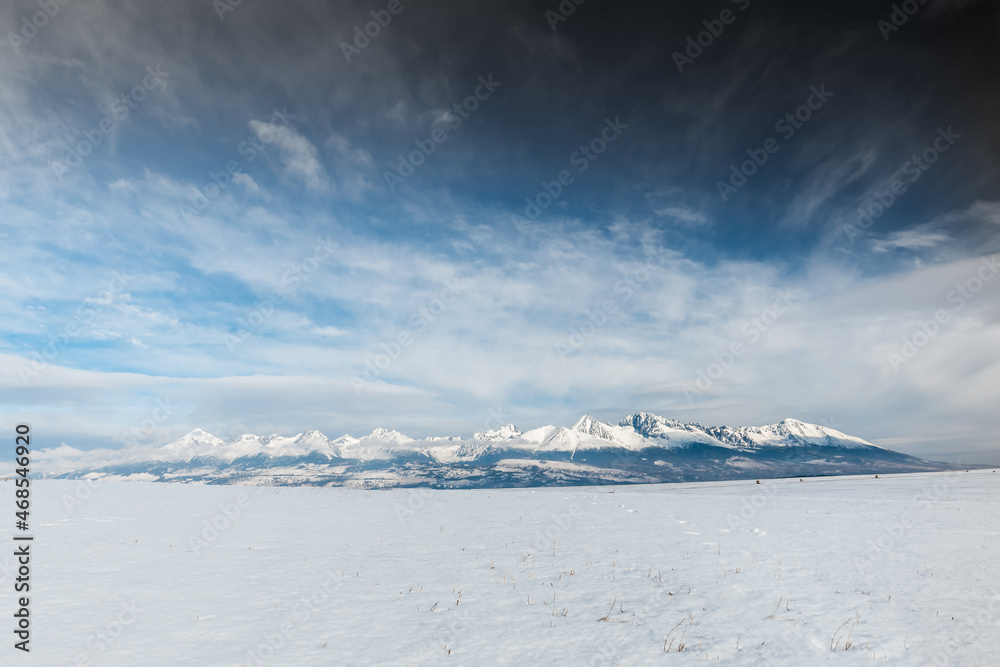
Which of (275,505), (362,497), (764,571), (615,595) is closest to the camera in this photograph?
(615,595)

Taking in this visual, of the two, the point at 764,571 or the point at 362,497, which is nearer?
the point at 764,571

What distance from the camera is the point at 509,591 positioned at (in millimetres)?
14055

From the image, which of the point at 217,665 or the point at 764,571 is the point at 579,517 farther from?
the point at 217,665

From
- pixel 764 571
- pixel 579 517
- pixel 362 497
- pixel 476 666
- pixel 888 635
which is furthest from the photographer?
pixel 362 497

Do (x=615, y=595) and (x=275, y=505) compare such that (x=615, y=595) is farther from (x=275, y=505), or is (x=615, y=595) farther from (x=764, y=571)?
(x=275, y=505)

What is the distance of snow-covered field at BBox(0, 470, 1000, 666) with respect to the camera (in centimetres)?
1012

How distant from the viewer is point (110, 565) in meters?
16.6

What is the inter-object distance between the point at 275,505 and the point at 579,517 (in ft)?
76.4

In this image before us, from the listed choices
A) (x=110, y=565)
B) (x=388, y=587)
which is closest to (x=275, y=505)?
(x=110, y=565)

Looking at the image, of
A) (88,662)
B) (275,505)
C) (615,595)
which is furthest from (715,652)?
(275,505)

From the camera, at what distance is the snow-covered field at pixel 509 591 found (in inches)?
398

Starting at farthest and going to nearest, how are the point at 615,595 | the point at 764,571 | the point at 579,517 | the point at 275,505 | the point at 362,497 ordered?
the point at 362,497, the point at 275,505, the point at 579,517, the point at 764,571, the point at 615,595

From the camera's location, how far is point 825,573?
15406mm

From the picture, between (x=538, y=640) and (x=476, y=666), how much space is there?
6.07 feet
